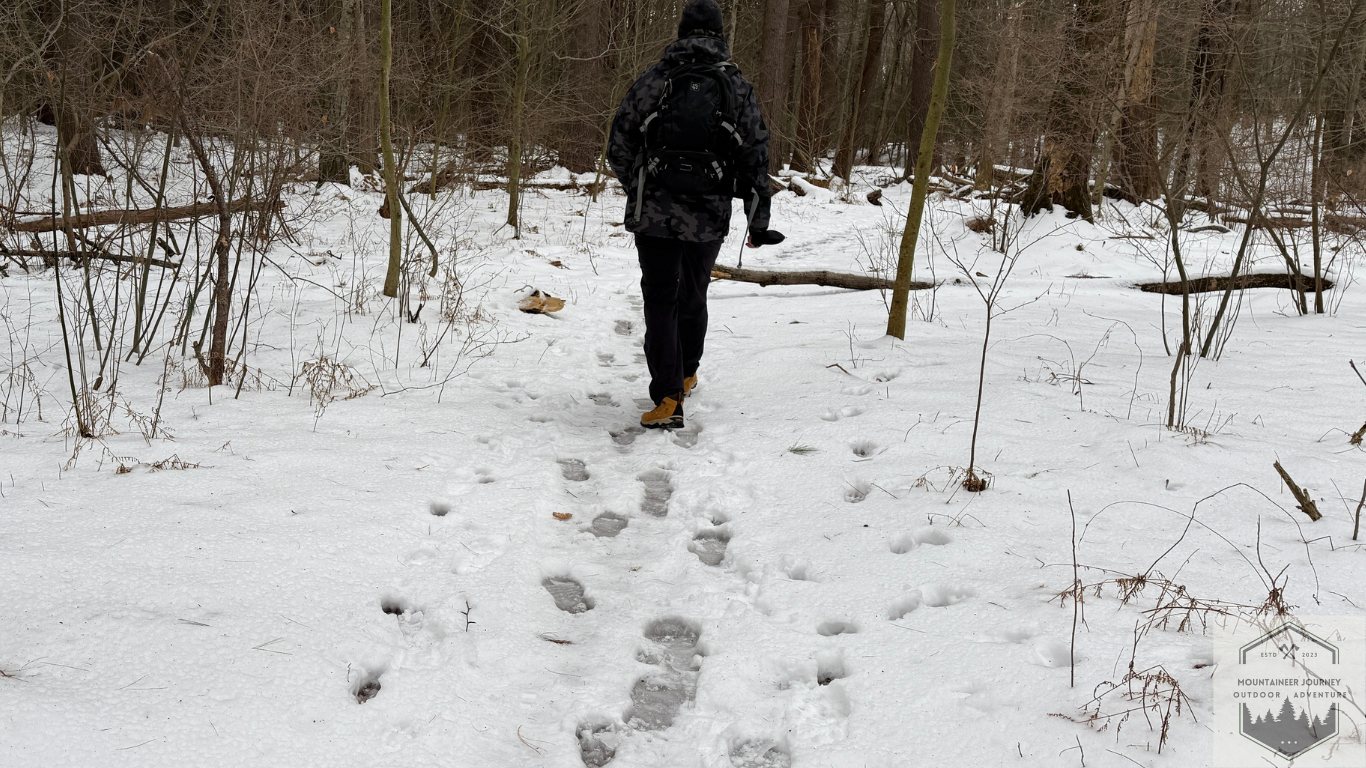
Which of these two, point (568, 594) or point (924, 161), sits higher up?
point (924, 161)

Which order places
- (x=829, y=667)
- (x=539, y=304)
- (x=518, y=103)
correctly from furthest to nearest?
(x=518, y=103), (x=539, y=304), (x=829, y=667)

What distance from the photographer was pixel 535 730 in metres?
2.14

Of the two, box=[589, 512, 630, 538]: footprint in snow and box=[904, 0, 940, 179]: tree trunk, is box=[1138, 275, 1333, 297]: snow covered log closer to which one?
box=[589, 512, 630, 538]: footprint in snow

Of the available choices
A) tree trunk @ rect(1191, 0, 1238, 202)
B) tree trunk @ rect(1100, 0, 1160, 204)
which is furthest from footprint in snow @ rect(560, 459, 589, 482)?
tree trunk @ rect(1100, 0, 1160, 204)

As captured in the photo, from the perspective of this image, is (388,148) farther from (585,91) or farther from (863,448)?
(585,91)

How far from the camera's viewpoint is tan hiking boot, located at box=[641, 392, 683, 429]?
4.36 meters

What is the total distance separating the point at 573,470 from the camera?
3855 mm

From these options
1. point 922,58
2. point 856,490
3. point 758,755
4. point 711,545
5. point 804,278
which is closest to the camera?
point 758,755

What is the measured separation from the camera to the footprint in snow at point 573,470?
12.4 feet

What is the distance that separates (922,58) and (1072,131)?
1001 cm

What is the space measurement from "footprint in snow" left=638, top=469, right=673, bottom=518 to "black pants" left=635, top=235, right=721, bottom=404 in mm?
687

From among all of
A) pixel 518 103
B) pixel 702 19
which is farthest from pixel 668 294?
pixel 518 103

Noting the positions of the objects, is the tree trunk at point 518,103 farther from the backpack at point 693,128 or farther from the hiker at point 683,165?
the backpack at point 693,128

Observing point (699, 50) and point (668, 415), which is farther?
point (668, 415)
